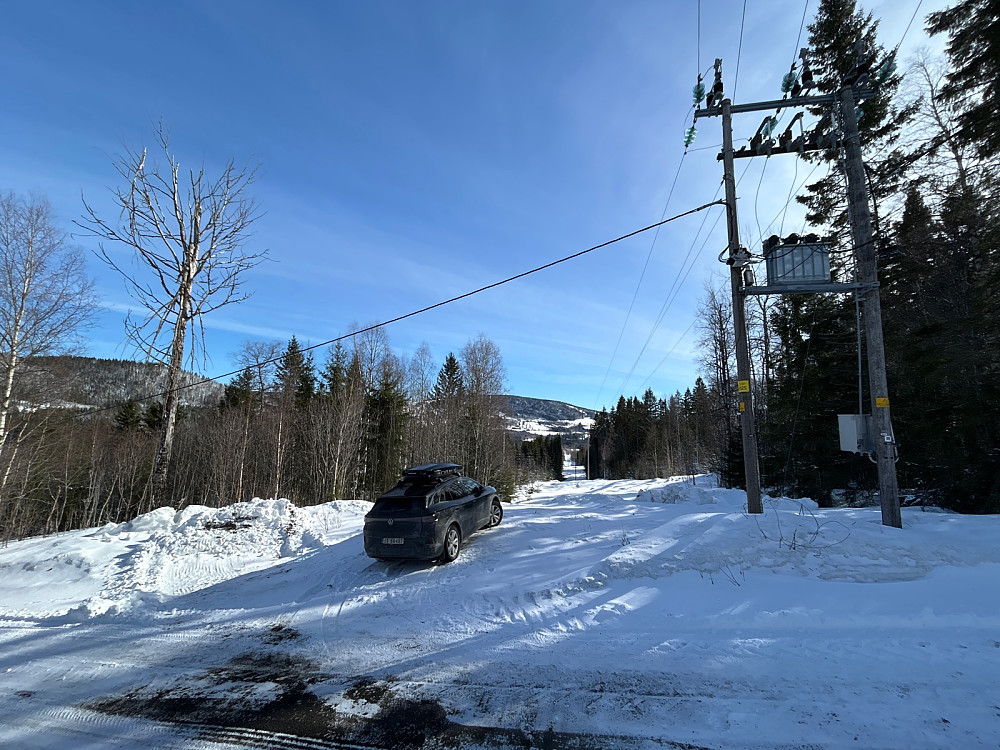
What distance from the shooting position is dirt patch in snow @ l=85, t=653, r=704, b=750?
334 centimetres

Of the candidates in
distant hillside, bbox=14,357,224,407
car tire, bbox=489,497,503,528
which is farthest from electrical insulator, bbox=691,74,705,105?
distant hillside, bbox=14,357,224,407

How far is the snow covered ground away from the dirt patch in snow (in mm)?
22

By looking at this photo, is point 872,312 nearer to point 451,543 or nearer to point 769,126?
point 769,126

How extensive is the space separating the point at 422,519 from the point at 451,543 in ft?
3.00

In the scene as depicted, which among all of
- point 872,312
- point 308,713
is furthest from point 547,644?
point 872,312

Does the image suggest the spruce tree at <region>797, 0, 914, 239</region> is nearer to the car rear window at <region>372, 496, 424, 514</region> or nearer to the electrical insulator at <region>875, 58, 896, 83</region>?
the electrical insulator at <region>875, 58, 896, 83</region>

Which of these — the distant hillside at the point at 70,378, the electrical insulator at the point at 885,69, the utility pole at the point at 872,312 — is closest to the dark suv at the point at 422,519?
the utility pole at the point at 872,312

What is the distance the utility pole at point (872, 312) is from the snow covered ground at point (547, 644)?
924mm

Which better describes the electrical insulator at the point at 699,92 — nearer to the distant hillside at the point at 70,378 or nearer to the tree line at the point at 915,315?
the tree line at the point at 915,315

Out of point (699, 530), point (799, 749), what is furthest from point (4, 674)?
point (699, 530)

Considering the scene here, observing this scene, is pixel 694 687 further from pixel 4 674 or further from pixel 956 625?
Answer: pixel 4 674

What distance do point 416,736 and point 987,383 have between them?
57.9 feet

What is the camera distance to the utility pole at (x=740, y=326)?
9.06 metres

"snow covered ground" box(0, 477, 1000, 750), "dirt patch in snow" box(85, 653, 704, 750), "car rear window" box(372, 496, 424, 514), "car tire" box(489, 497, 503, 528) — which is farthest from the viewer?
"car tire" box(489, 497, 503, 528)
